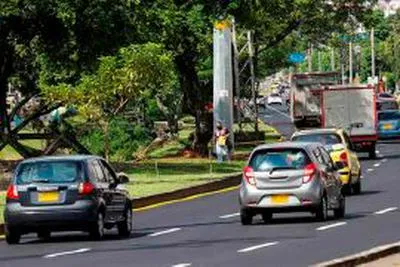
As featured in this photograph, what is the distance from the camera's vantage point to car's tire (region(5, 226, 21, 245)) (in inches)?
888

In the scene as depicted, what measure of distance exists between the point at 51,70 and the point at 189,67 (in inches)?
437

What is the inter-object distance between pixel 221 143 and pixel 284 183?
23974mm

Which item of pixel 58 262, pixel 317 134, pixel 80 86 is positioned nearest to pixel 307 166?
pixel 58 262

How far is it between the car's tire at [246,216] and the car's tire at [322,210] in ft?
4.18

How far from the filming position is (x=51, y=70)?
148 ft

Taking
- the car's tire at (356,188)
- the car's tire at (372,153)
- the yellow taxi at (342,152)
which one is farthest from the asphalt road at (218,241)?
the car's tire at (372,153)

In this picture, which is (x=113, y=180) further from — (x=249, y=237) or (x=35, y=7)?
(x=35, y=7)

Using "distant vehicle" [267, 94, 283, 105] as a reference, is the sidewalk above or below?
below

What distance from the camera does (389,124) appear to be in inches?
2901

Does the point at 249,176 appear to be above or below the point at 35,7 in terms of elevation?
below

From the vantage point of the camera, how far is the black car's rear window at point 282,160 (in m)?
25.3

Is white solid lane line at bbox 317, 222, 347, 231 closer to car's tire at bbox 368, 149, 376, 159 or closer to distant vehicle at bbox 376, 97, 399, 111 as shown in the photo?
car's tire at bbox 368, 149, 376, 159

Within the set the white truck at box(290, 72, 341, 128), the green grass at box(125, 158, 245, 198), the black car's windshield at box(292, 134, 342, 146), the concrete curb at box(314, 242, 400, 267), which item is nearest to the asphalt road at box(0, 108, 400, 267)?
the concrete curb at box(314, 242, 400, 267)

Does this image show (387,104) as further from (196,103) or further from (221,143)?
(221,143)
